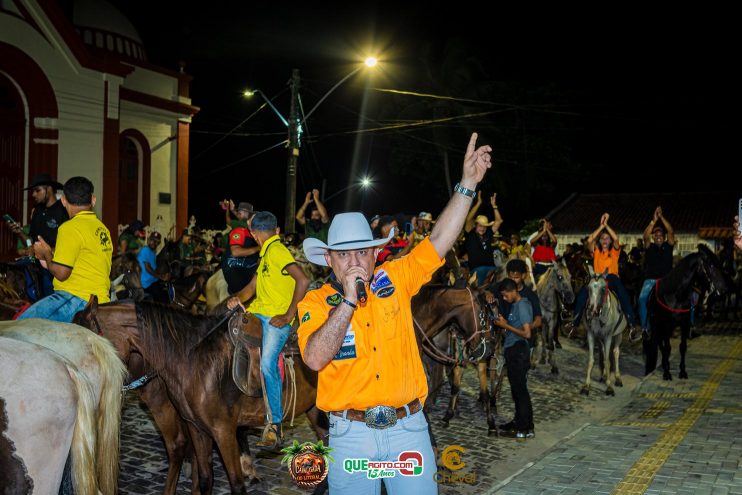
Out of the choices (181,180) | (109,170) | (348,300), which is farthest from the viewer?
(181,180)

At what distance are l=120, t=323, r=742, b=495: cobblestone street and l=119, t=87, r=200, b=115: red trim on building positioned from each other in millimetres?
15097

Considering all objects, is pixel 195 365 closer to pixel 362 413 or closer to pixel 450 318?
pixel 362 413

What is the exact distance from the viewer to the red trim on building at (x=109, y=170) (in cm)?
1936

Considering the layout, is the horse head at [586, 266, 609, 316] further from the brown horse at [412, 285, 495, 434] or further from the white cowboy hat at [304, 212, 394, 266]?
the white cowboy hat at [304, 212, 394, 266]

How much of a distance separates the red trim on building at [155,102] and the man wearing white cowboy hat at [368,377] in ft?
68.8

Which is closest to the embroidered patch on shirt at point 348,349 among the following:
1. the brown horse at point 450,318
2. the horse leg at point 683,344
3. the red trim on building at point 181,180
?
the brown horse at point 450,318

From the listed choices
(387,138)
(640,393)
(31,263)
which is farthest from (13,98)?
(387,138)

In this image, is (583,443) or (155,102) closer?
(583,443)

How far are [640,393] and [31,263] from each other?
32.5 ft

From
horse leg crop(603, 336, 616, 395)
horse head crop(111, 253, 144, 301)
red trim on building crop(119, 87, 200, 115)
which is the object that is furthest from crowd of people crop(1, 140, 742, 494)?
red trim on building crop(119, 87, 200, 115)

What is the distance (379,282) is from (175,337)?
2878mm

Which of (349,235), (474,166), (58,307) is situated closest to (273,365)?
(58,307)

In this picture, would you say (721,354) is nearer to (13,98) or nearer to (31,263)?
(31,263)

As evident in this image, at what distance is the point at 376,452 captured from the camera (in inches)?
136
